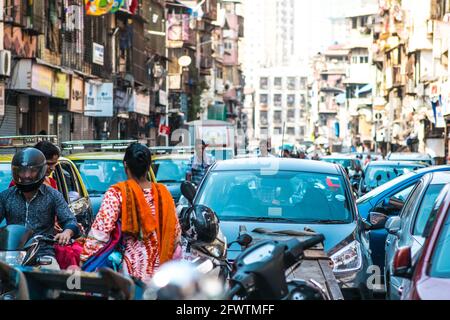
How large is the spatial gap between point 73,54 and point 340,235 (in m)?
33.3

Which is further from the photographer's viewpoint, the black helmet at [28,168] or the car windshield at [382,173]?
the car windshield at [382,173]

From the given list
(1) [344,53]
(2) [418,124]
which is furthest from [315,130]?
(2) [418,124]

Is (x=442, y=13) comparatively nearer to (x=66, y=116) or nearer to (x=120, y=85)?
(x=120, y=85)

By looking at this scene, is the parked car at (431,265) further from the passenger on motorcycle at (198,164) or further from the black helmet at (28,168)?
the passenger on motorcycle at (198,164)

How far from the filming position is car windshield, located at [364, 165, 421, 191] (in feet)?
75.3

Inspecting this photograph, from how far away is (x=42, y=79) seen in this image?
34844 mm

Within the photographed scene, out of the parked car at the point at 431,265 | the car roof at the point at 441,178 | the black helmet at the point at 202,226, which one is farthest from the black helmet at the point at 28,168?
the car roof at the point at 441,178

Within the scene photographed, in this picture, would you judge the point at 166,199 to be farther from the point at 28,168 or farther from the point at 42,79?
the point at 42,79

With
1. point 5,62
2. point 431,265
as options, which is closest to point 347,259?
point 431,265

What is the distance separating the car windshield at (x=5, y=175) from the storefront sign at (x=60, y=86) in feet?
83.3

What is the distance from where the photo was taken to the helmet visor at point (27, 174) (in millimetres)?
8836

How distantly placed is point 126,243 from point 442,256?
1989 millimetres

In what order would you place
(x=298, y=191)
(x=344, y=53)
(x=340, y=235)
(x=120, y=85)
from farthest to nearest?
(x=344, y=53)
(x=120, y=85)
(x=298, y=191)
(x=340, y=235)
